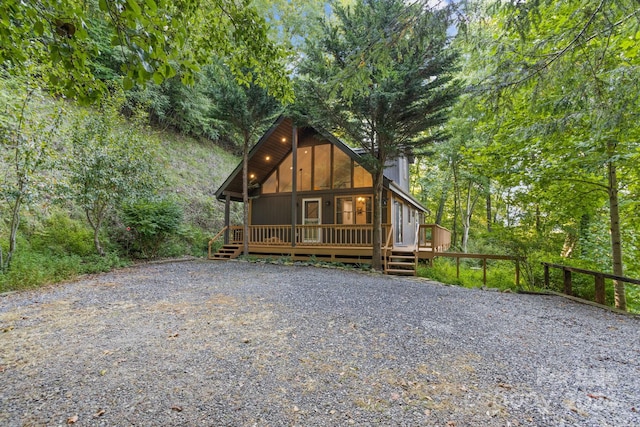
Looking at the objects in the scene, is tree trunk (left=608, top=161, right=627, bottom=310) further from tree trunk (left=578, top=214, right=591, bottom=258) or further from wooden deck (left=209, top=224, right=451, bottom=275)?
wooden deck (left=209, top=224, right=451, bottom=275)

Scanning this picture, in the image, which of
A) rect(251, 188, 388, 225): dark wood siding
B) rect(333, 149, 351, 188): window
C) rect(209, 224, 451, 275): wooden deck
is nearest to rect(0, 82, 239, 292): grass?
rect(209, 224, 451, 275): wooden deck

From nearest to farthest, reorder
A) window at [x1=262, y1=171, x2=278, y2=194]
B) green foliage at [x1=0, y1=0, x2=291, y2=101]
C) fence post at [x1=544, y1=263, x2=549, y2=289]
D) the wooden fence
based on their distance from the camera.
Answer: green foliage at [x1=0, y1=0, x2=291, y2=101] → the wooden fence → fence post at [x1=544, y1=263, x2=549, y2=289] → window at [x1=262, y1=171, x2=278, y2=194]

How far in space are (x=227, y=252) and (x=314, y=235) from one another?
3539 millimetres

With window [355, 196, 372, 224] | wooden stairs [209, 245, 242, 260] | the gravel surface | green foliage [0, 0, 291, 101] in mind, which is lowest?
the gravel surface

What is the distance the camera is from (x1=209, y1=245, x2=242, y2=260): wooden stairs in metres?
10.7

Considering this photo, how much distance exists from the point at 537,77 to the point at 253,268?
7.76 metres

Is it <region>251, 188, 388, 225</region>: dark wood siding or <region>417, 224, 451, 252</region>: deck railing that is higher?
<region>251, 188, 388, 225</region>: dark wood siding

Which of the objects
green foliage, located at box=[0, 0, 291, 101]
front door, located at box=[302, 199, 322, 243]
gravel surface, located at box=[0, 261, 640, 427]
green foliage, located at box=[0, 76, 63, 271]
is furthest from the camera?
front door, located at box=[302, 199, 322, 243]

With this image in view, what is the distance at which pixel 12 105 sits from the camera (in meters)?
5.64

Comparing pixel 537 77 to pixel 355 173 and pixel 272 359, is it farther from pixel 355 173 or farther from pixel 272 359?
pixel 355 173

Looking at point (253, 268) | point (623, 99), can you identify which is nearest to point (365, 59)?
point (623, 99)

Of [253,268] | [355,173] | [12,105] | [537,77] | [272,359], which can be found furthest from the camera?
[355,173]

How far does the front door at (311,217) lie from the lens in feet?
36.3

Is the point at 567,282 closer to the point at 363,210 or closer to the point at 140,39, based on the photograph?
the point at 363,210
